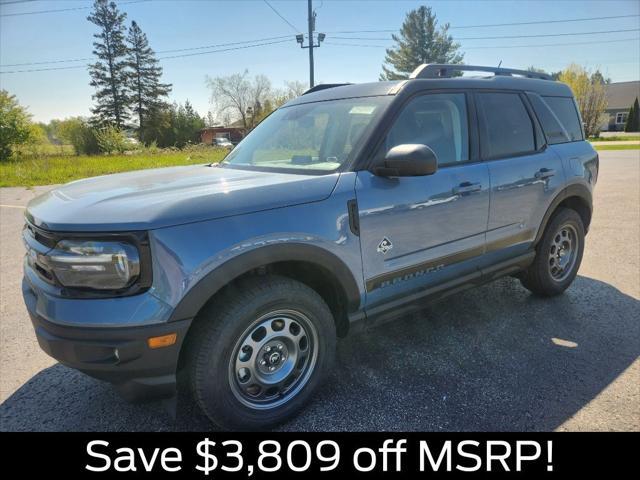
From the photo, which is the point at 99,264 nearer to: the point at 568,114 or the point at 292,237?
the point at 292,237

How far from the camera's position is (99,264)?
1918 millimetres

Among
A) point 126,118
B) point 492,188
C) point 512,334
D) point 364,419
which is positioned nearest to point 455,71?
point 492,188

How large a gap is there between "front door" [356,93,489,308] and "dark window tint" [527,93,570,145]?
1.03 m

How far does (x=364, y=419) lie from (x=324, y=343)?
1.58 feet

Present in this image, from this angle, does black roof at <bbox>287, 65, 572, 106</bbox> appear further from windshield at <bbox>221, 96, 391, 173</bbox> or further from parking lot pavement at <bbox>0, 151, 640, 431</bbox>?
parking lot pavement at <bbox>0, 151, 640, 431</bbox>

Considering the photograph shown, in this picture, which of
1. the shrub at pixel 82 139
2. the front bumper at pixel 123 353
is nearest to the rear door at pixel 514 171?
the front bumper at pixel 123 353

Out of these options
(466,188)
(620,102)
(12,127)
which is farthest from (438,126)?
(620,102)

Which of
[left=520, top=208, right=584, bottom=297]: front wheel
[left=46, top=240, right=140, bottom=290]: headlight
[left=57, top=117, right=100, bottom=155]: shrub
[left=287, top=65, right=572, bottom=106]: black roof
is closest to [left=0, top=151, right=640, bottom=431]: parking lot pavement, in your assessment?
[left=520, top=208, right=584, bottom=297]: front wheel

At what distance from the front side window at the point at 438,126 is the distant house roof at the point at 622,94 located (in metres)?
76.4

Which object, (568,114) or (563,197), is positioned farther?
(568,114)

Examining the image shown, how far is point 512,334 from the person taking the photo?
3.47 metres

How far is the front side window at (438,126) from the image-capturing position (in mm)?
2854

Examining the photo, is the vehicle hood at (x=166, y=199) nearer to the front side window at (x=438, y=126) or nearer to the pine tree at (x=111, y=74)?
the front side window at (x=438, y=126)

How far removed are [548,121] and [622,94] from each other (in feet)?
261
